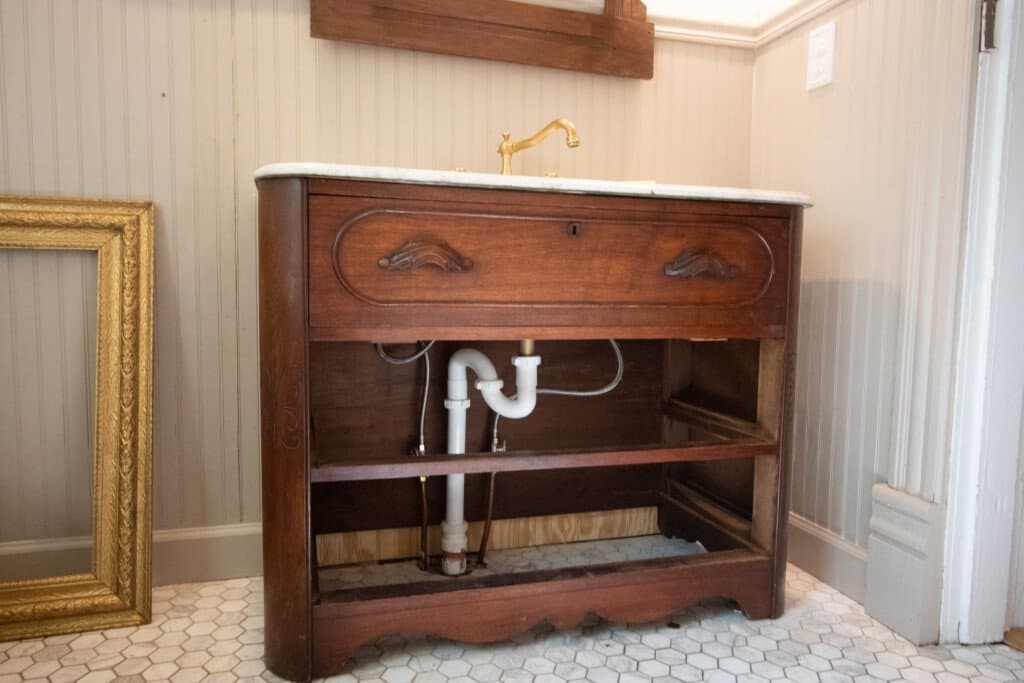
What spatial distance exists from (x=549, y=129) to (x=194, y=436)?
1008mm

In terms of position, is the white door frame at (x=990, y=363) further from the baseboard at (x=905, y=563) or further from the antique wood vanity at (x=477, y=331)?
the antique wood vanity at (x=477, y=331)

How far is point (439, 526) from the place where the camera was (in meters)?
1.65

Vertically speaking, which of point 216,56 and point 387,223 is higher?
point 216,56

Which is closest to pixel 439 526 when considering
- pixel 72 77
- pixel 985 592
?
pixel 985 592

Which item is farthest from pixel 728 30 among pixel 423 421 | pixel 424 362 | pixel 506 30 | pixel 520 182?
pixel 423 421

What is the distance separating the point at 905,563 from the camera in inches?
51.8

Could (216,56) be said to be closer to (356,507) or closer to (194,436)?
(194,436)

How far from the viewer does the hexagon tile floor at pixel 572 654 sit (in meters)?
1.17

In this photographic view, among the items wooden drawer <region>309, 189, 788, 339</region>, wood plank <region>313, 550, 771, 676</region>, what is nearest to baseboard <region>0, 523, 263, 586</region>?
wood plank <region>313, 550, 771, 676</region>

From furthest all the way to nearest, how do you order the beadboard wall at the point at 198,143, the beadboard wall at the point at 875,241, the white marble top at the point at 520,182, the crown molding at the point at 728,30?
the crown molding at the point at 728,30 < the beadboard wall at the point at 198,143 < the beadboard wall at the point at 875,241 < the white marble top at the point at 520,182

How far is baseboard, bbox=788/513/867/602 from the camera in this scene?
4.81ft

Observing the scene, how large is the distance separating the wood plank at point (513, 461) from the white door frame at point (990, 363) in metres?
0.36

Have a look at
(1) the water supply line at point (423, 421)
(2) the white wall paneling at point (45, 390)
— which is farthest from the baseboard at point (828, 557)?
(2) the white wall paneling at point (45, 390)

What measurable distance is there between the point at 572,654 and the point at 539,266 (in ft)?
2.30
